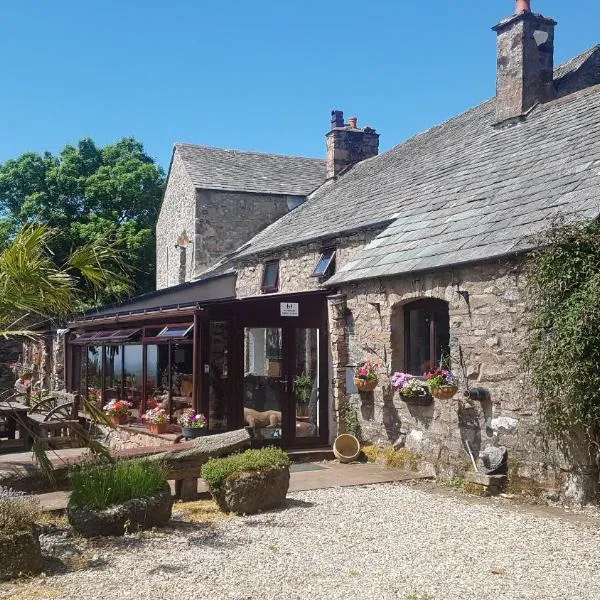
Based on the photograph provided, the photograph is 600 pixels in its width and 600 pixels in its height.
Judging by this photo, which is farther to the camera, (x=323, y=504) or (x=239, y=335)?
(x=239, y=335)

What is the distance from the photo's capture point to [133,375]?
49.4ft

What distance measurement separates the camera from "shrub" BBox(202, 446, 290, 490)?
24.6 ft

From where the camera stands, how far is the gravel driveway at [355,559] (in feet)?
16.8

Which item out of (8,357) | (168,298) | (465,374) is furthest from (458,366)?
(8,357)

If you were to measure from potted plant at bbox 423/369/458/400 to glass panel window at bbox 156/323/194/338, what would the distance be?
456 centimetres

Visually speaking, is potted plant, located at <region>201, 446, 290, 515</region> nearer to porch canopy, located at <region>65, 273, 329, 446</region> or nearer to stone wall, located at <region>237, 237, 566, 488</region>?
stone wall, located at <region>237, 237, 566, 488</region>

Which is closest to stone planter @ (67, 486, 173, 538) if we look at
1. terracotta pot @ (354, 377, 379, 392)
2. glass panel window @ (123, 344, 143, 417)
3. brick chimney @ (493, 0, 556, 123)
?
terracotta pot @ (354, 377, 379, 392)

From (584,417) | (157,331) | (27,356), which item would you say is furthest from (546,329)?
(27,356)

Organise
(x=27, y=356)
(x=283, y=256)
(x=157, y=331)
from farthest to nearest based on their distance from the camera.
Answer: (x=27, y=356) → (x=283, y=256) → (x=157, y=331)

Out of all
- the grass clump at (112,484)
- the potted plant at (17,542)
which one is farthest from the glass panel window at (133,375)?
the potted plant at (17,542)

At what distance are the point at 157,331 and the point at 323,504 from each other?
264 inches

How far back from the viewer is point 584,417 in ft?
24.0

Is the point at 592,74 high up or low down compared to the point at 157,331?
up

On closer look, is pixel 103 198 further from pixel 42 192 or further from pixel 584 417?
pixel 584 417
